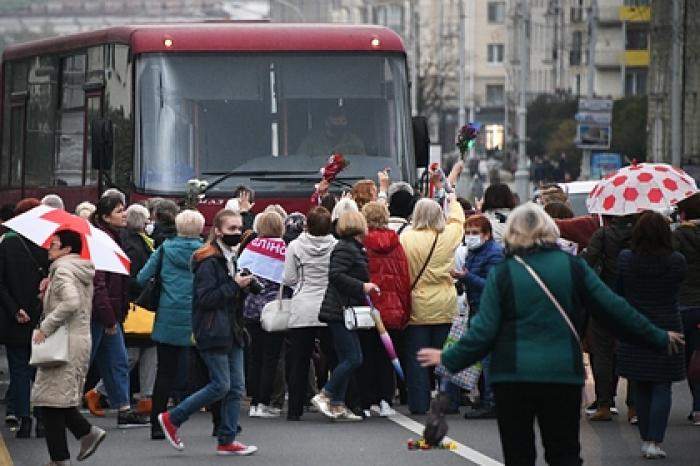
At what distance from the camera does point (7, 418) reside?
52.1 feet

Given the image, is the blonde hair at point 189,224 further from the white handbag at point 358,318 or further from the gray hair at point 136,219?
the gray hair at point 136,219

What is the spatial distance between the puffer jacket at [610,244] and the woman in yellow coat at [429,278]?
1.14 m

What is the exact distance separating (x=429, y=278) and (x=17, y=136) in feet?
38.2

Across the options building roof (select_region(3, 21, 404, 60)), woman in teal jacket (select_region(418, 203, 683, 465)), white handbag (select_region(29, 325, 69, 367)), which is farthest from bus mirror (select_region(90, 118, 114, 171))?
woman in teal jacket (select_region(418, 203, 683, 465))

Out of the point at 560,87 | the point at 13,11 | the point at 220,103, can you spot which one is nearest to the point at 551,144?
the point at 560,87

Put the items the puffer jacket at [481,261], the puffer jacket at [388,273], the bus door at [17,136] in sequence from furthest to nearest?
the bus door at [17,136] < the puffer jacket at [388,273] < the puffer jacket at [481,261]

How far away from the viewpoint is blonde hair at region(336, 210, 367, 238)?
51.7 ft

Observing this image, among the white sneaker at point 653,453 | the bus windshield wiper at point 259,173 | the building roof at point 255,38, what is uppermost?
the building roof at point 255,38

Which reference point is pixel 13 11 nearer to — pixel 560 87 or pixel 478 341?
pixel 560 87

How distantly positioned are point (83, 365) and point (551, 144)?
84592 millimetres

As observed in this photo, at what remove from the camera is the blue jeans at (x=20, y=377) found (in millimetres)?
15273

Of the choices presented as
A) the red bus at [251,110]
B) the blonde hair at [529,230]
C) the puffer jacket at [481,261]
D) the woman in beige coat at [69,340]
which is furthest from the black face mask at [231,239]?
the red bus at [251,110]

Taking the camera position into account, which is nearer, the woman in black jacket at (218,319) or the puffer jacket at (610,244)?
the woman in black jacket at (218,319)

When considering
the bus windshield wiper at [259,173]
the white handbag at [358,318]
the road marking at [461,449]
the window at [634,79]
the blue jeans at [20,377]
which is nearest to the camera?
the road marking at [461,449]
